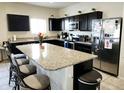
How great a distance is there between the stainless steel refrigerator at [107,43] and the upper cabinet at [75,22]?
513 mm

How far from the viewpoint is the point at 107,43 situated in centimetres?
340

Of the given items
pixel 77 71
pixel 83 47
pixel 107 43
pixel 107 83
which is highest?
pixel 107 43

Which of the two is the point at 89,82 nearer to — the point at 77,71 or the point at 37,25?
the point at 77,71

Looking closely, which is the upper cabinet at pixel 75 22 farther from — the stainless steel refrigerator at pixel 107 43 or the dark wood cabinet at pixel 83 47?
the dark wood cabinet at pixel 83 47

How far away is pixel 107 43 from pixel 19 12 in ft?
13.6

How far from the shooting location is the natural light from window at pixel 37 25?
5863 mm

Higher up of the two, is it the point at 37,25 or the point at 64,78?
the point at 37,25

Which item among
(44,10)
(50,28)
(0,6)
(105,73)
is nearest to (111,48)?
(105,73)

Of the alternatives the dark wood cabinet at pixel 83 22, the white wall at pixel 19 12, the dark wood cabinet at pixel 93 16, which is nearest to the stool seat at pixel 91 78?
the dark wood cabinet at pixel 93 16

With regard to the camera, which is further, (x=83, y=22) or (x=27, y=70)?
(x=83, y=22)

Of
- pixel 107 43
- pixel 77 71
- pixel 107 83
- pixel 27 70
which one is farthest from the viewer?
pixel 107 43

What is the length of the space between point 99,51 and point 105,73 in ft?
2.34

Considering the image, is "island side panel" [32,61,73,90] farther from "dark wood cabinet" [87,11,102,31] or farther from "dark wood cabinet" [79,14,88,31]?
"dark wood cabinet" [79,14,88,31]

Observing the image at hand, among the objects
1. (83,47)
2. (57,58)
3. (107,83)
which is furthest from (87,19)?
(57,58)
